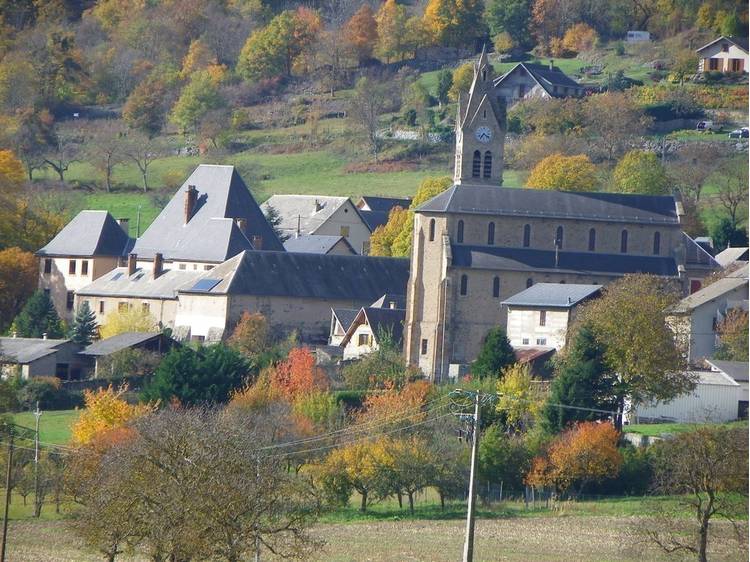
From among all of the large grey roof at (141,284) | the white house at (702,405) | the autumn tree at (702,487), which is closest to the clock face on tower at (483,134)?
the large grey roof at (141,284)

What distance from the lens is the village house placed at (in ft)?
353

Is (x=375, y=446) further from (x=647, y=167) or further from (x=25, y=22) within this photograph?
(x=25, y=22)

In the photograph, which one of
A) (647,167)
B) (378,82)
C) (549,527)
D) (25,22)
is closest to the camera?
(549,527)

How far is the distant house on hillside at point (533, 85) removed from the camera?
131 meters

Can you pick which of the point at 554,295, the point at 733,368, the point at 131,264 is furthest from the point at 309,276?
the point at 733,368

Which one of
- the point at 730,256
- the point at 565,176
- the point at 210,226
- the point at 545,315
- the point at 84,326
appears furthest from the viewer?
the point at 565,176

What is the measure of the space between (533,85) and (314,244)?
127 feet

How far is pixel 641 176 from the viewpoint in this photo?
99875mm

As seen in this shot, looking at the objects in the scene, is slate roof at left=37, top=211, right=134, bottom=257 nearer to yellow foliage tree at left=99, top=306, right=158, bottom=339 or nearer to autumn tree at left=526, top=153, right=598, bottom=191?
yellow foliage tree at left=99, top=306, right=158, bottom=339

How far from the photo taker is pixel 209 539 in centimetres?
4053

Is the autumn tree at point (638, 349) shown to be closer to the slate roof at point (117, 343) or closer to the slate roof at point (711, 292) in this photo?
the slate roof at point (711, 292)

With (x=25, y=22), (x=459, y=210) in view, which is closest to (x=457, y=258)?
(x=459, y=210)

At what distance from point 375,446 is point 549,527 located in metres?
8.03

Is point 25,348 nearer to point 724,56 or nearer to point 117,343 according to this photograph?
point 117,343
